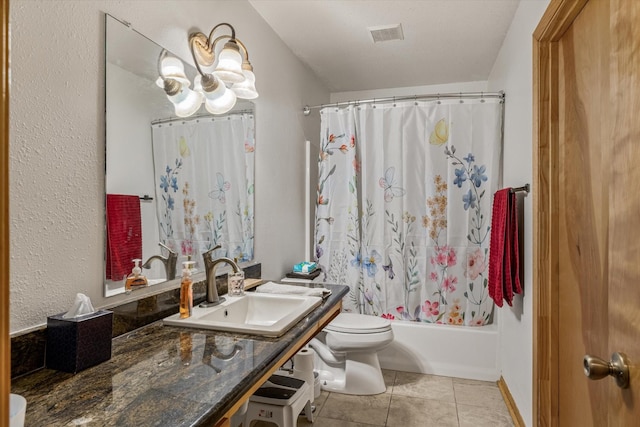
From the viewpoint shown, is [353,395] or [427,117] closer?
[353,395]

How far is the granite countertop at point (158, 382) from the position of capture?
775mm

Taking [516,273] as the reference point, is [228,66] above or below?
above

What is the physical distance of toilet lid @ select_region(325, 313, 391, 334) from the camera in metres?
2.49

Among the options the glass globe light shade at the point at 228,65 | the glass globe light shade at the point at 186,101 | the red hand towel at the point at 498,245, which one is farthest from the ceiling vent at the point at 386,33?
the glass globe light shade at the point at 186,101

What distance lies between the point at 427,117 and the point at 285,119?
3.47 feet

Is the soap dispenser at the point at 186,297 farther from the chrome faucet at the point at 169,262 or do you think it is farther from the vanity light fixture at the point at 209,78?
the vanity light fixture at the point at 209,78

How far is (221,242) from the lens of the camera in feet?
6.34

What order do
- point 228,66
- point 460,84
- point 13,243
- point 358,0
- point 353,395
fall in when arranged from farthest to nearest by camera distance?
point 460,84 → point 353,395 → point 358,0 → point 228,66 → point 13,243

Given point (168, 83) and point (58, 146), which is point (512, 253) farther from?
point (58, 146)

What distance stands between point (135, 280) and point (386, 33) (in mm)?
2171

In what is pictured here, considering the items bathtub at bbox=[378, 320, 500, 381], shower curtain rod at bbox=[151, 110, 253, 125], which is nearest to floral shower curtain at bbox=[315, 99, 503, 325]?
bathtub at bbox=[378, 320, 500, 381]

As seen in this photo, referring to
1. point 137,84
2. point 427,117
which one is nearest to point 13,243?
point 137,84

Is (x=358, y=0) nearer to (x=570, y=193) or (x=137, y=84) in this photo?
(x=137, y=84)

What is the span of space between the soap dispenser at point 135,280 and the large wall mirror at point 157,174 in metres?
0.02
